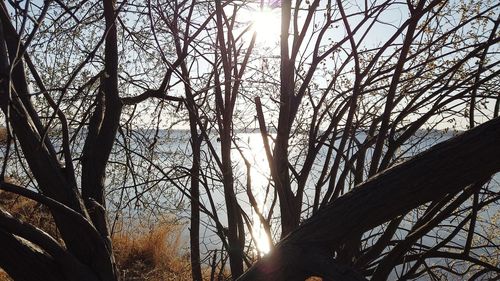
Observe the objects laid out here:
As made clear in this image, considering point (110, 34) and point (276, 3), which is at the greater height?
point (276, 3)

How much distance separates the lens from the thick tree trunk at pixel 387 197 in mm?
1111

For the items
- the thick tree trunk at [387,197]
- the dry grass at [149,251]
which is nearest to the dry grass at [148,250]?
the dry grass at [149,251]

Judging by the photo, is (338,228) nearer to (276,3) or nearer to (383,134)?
(383,134)

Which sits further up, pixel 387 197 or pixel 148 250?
pixel 148 250

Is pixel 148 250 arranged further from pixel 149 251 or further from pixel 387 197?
pixel 387 197

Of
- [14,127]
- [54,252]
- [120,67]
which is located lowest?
[54,252]

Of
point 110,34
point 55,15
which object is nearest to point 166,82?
point 110,34

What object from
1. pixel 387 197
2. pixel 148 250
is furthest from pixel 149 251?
pixel 387 197

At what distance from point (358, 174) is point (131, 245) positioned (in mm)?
6202

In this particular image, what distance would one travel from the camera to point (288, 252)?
1.27m

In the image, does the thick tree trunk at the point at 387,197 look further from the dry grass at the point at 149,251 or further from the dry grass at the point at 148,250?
the dry grass at the point at 149,251

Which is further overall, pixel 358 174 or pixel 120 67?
pixel 120 67

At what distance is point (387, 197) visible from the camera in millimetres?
1170

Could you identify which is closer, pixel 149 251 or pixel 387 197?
pixel 387 197
